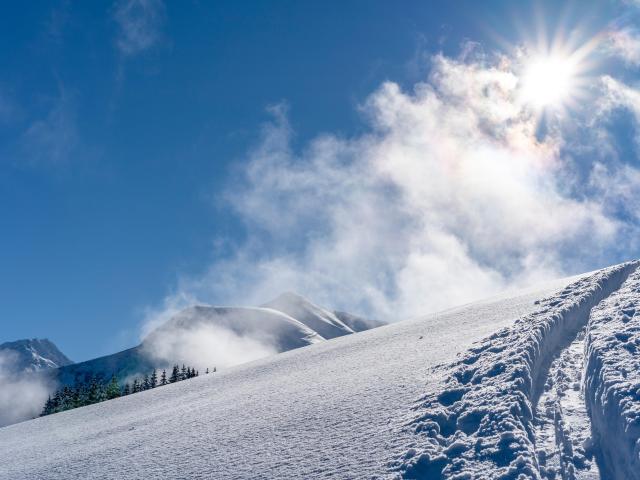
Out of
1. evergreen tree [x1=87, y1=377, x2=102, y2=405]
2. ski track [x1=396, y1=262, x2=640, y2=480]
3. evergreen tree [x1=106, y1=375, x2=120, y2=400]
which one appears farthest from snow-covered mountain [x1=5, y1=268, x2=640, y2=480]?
evergreen tree [x1=87, y1=377, x2=102, y2=405]

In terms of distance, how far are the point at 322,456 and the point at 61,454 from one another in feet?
36.2

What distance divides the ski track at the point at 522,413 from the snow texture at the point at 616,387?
3cm

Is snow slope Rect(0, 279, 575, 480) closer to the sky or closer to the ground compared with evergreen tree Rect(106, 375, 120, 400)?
closer to the ground

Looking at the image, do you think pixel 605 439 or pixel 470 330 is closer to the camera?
pixel 605 439

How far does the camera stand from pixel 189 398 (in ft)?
74.2

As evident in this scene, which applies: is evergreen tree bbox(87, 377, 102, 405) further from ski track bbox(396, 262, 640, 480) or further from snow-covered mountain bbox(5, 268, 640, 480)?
ski track bbox(396, 262, 640, 480)

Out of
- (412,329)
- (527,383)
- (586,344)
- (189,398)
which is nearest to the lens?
(527,383)

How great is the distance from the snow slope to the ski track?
23.1 inches

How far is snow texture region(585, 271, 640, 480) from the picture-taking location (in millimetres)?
9117

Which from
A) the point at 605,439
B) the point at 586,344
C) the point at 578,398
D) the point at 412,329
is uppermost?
the point at 412,329

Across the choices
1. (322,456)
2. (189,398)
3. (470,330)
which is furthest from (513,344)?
(189,398)

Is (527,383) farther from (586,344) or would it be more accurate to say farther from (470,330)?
(470,330)

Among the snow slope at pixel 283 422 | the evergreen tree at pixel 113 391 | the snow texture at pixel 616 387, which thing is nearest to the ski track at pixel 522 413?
the snow texture at pixel 616 387

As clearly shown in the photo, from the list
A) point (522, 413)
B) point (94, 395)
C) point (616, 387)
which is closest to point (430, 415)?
point (522, 413)
